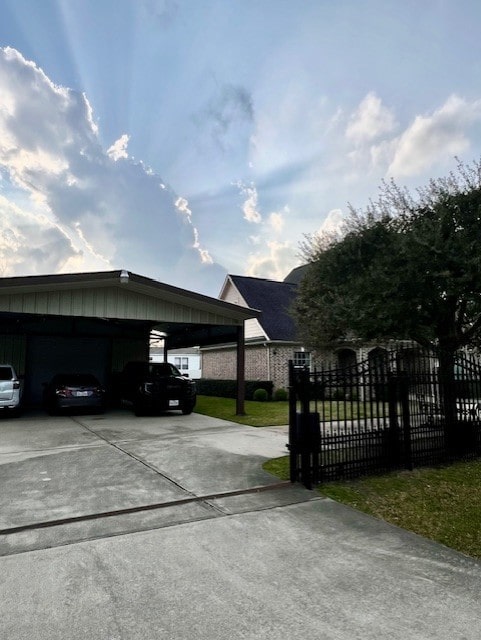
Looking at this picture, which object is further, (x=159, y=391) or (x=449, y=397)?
(x=159, y=391)

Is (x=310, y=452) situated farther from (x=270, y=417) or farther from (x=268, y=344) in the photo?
(x=268, y=344)

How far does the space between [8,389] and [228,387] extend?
11437mm

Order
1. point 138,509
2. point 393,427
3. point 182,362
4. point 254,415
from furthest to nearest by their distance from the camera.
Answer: point 182,362 < point 254,415 < point 393,427 < point 138,509

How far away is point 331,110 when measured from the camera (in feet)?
41.0

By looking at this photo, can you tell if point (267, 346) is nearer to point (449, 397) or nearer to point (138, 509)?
point (449, 397)

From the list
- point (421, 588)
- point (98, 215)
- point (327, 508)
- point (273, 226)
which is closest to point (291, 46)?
point (273, 226)

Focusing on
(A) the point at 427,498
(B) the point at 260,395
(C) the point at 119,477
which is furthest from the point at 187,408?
(A) the point at 427,498

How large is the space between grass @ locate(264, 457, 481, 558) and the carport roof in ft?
23.8

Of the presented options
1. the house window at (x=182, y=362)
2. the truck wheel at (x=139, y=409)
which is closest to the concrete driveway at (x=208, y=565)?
the truck wheel at (x=139, y=409)

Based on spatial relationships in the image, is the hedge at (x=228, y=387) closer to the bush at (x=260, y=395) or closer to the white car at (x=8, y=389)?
the bush at (x=260, y=395)

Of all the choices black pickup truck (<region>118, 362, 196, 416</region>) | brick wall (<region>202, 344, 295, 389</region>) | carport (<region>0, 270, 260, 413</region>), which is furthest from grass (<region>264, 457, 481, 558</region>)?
brick wall (<region>202, 344, 295, 389</region>)

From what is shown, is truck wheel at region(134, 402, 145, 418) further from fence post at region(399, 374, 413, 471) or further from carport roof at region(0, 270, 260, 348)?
fence post at region(399, 374, 413, 471)

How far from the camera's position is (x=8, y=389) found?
12.2 m

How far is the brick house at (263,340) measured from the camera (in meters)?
21.3
